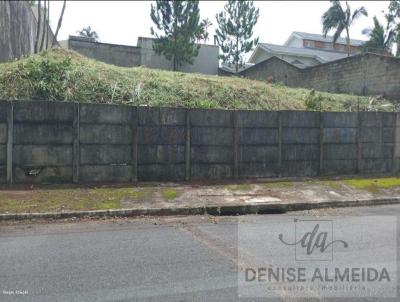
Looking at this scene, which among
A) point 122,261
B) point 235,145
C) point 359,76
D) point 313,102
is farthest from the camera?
point 359,76

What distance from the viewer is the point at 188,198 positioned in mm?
9539

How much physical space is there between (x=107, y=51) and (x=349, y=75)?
15.9 m

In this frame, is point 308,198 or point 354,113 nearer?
point 308,198

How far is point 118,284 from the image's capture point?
14.8ft

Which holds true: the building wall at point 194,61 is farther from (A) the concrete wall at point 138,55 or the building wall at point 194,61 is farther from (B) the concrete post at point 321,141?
(B) the concrete post at point 321,141

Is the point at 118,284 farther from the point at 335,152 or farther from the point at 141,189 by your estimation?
the point at 335,152

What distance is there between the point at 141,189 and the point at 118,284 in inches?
218

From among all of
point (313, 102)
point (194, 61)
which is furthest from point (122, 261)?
point (194, 61)

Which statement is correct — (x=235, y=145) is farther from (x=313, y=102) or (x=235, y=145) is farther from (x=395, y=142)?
(x=395, y=142)

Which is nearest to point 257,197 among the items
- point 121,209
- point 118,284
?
point 121,209

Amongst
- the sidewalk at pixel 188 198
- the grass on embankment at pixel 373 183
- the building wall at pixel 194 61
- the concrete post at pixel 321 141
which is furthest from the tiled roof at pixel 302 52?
the sidewalk at pixel 188 198

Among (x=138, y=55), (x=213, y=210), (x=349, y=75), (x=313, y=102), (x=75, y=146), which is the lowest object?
(x=213, y=210)
